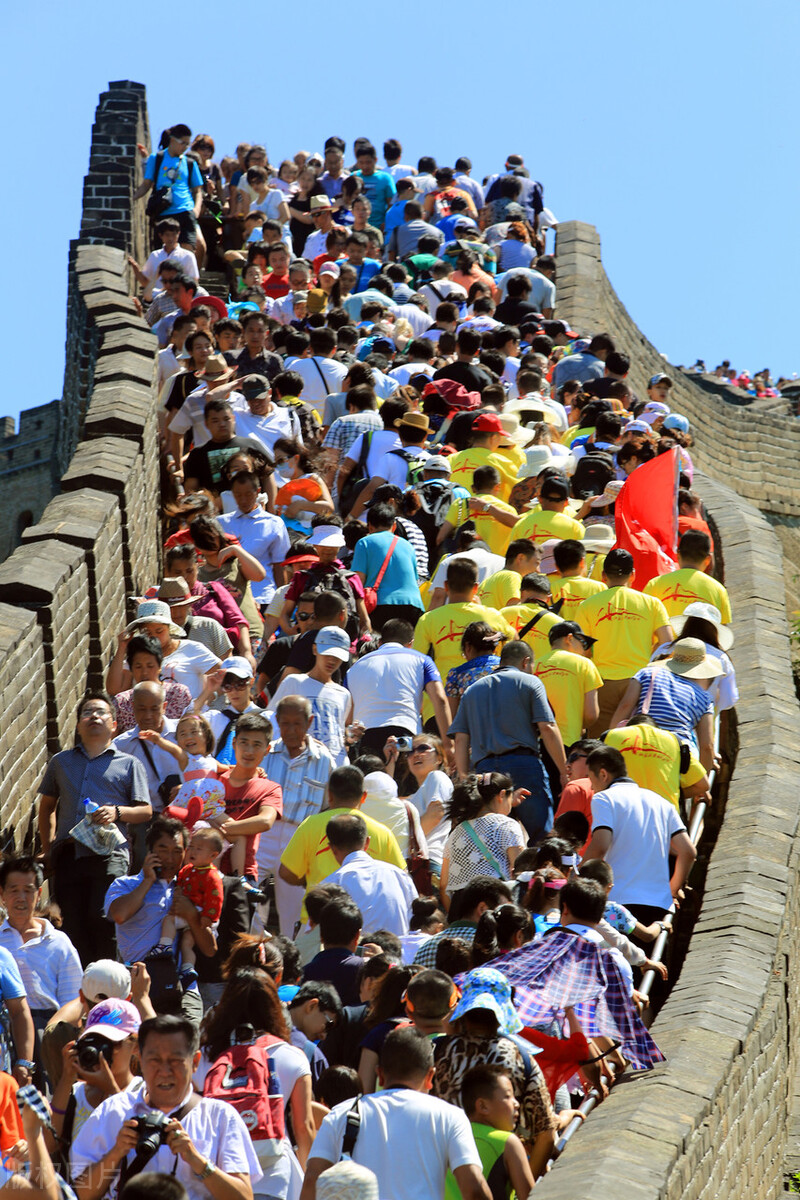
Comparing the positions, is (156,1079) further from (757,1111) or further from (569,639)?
(569,639)

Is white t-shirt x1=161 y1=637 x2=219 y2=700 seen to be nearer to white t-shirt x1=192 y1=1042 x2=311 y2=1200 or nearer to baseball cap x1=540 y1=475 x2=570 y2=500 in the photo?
baseball cap x1=540 y1=475 x2=570 y2=500

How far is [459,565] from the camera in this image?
9672 millimetres

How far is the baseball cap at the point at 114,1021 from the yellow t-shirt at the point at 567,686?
146 inches

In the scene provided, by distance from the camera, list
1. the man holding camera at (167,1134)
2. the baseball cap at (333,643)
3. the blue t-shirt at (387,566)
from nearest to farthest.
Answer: the man holding camera at (167,1134), the baseball cap at (333,643), the blue t-shirt at (387,566)

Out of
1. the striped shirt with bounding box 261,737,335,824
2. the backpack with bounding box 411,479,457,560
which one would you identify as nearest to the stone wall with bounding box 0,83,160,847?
the striped shirt with bounding box 261,737,335,824

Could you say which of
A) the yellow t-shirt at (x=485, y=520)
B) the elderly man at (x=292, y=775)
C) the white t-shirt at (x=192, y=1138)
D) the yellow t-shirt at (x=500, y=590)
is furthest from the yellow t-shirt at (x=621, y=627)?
the white t-shirt at (x=192, y=1138)

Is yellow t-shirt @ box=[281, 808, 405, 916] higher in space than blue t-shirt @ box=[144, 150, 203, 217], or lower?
lower

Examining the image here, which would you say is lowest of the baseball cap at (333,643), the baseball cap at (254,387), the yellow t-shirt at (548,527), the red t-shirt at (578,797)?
the red t-shirt at (578,797)

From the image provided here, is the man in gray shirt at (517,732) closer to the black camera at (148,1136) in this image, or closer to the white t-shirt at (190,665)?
the white t-shirt at (190,665)

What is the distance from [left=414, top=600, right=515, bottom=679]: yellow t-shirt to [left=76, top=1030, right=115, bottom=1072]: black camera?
413cm

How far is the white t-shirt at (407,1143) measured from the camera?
5.17m

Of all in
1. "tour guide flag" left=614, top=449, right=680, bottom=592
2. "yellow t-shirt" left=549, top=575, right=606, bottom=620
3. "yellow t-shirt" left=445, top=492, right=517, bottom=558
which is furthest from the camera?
"yellow t-shirt" left=445, top=492, right=517, bottom=558

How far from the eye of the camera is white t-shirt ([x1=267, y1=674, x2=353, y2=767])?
880cm

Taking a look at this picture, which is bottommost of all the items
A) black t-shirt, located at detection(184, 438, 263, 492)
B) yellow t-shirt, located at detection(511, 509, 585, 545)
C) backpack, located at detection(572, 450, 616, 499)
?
yellow t-shirt, located at detection(511, 509, 585, 545)
